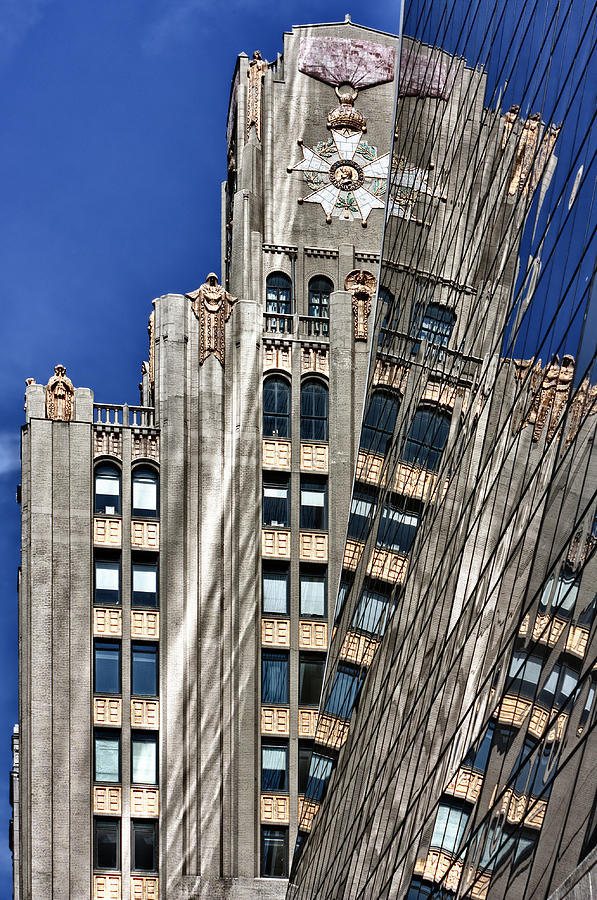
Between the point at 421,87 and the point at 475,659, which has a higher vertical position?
the point at 421,87

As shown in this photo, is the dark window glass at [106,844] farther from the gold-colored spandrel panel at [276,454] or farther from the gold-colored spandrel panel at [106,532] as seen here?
the gold-colored spandrel panel at [276,454]

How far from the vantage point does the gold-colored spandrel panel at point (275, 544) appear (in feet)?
249

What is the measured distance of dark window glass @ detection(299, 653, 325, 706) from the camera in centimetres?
7444

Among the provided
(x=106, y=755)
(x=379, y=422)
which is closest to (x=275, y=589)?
(x=379, y=422)

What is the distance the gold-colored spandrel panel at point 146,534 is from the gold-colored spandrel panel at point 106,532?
0.61 m

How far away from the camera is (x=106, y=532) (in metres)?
74.2

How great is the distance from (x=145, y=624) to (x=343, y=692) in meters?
8.54

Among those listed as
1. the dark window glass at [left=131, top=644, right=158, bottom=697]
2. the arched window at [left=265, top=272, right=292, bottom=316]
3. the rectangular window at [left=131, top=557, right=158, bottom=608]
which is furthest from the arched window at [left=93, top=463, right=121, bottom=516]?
the arched window at [left=265, top=272, right=292, bottom=316]

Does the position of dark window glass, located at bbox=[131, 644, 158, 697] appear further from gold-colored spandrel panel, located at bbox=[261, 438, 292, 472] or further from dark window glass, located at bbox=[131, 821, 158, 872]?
gold-colored spandrel panel, located at bbox=[261, 438, 292, 472]

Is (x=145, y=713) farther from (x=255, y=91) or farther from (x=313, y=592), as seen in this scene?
(x=255, y=91)

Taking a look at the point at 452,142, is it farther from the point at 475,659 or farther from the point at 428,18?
the point at 475,659

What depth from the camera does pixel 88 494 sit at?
244ft

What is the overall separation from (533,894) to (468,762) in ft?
31.8

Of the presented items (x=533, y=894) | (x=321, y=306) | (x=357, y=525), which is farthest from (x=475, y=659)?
(x=321, y=306)
